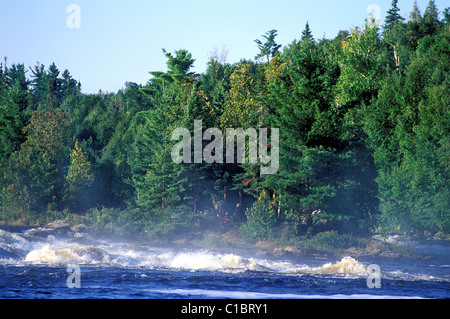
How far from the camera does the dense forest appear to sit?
49.0 meters

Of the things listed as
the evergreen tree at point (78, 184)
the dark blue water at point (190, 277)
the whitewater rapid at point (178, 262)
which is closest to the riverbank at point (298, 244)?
the dark blue water at point (190, 277)

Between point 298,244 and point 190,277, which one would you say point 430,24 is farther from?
point 190,277

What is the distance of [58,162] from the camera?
6212cm

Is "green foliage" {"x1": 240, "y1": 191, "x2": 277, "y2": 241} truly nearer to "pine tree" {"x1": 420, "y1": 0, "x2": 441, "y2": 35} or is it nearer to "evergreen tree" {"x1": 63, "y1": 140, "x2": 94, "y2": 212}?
"evergreen tree" {"x1": 63, "y1": 140, "x2": 94, "y2": 212}

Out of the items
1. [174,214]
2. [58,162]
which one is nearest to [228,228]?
[174,214]

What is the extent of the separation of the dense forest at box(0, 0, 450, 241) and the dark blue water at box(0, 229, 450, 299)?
331 inches

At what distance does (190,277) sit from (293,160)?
21430 mm

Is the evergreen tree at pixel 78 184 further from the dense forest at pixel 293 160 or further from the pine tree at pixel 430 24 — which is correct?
the pine tree at pixel 430 24

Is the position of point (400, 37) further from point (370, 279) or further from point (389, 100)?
point (370, 279)

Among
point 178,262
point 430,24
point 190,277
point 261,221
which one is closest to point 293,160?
point 261,221

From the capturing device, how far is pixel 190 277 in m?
30.5

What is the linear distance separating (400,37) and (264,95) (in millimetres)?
24594

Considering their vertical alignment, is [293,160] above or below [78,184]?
above
